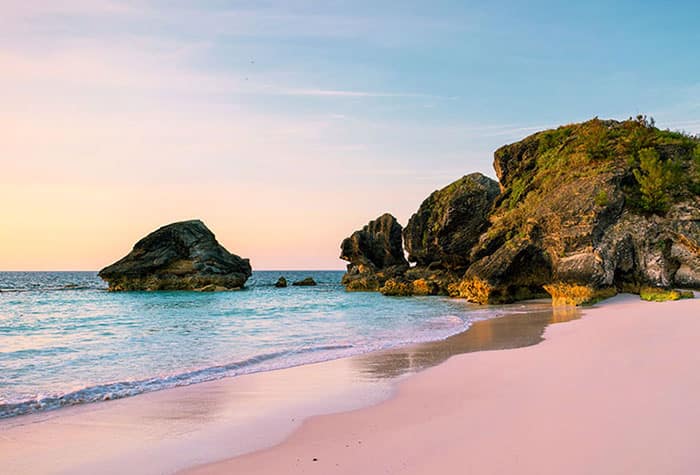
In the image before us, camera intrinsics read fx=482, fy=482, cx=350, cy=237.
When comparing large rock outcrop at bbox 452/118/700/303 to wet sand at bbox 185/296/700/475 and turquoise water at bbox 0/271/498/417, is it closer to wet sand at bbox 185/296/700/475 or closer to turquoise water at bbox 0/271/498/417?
turquoise water at bbox 0/271/498/417

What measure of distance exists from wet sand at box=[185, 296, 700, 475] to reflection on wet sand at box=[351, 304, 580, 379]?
3.85 ft

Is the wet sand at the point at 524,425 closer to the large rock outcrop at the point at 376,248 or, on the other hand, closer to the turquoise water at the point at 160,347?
the turquoise water at the point at 160,347

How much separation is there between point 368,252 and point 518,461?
63.7 m

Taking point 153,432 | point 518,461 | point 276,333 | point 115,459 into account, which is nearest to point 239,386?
point 153,432

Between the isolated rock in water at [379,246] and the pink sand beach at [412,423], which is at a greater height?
the isolated rock in water at [379,246]

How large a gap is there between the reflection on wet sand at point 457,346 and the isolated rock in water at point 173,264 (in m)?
49.6

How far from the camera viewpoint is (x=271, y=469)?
4812mm

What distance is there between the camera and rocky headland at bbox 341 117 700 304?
23953 millimetres

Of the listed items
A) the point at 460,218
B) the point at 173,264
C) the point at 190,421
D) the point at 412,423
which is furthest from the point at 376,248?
the point at 412,423

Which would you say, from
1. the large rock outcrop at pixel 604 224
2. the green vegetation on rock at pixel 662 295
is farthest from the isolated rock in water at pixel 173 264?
the green vegetation on rock at pixel 662 295

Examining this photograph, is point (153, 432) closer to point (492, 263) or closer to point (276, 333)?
point (276, 333)

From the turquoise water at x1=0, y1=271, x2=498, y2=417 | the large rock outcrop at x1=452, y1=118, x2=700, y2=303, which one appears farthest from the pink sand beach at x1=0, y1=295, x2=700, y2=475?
the large rock outcrop at x1=452, y1=118, x2=700, y2=303

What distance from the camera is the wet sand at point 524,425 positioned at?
4.46 m

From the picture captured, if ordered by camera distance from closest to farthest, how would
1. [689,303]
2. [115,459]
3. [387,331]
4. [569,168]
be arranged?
[115,459] < [689,303] < [387,331] < [569,168]
